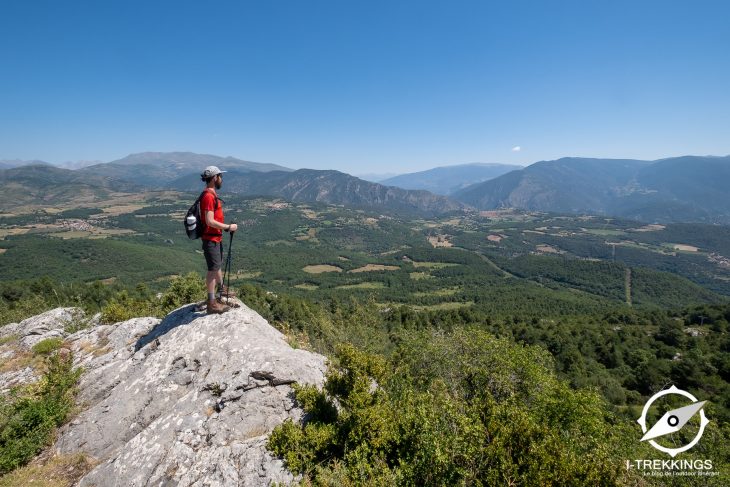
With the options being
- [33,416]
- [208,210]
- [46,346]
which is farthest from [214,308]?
[46,346]

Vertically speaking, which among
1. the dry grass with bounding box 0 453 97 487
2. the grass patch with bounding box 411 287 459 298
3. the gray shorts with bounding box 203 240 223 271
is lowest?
the grass patch with bounding box 411 287 459 298

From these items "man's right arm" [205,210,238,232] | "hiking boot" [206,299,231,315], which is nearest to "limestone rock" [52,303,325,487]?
"hiking boot" [206,299,231,315]

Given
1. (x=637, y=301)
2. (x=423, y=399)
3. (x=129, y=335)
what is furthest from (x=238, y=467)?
(x=637, y=301)

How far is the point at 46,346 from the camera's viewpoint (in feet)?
54.2

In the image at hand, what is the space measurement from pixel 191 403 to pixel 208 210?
634cm

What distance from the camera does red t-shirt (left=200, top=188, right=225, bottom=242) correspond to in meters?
11.7

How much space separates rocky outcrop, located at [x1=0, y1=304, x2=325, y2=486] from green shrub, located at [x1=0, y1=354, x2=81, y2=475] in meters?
0.49

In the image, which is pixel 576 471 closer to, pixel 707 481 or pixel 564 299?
pixel 707 481

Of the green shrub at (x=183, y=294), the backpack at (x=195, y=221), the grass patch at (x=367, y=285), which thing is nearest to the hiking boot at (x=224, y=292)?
the backpack at (x=195, y=221)

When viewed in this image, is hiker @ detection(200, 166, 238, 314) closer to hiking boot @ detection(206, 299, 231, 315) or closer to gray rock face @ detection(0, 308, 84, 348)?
hiking boot @ detection(206, 299, 231, 315)

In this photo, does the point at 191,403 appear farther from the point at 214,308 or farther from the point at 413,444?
the point at 413,444

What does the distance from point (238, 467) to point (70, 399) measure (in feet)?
25.4

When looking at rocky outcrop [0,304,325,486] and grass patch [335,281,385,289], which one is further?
grass patch [335,281,385,289]

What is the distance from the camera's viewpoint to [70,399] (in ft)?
38.4
